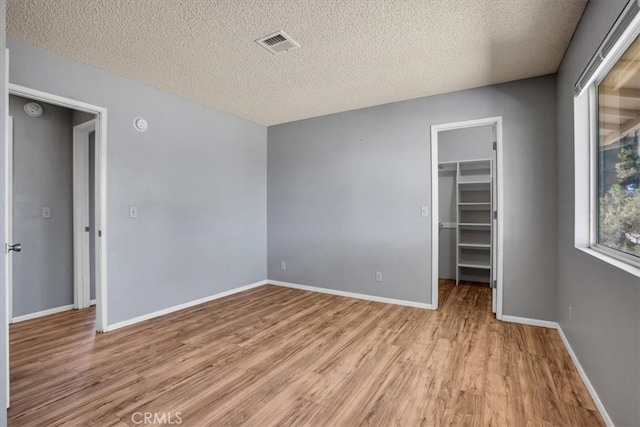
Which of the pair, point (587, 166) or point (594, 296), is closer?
point (594, 296)

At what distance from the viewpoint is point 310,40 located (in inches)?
93.1

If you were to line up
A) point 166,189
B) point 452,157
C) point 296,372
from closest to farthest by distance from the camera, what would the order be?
1. point 296,372
2. point 166,189
3. point 452,157

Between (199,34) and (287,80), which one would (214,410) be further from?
(287,80)

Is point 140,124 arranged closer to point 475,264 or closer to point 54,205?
point 54,205

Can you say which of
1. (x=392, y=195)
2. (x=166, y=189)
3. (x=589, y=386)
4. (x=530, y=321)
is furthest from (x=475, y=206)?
(x=166, y=189)

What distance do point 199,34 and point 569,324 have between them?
12.3ft

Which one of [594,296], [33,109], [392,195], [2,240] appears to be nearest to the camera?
[2,240]

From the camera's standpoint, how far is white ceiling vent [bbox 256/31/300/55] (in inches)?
90.7

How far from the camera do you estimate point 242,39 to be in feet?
7.71

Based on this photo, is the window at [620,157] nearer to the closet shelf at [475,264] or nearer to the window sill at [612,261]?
the window sill at [612,261]

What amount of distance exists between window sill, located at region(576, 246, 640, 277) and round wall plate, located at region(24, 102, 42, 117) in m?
5.18

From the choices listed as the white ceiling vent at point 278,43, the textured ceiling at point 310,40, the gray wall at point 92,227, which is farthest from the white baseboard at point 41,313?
the white ceiling vent at point 278,43

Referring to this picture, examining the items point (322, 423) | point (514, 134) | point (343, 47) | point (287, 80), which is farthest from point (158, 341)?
point (514, 134)

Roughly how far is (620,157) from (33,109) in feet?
17.1
